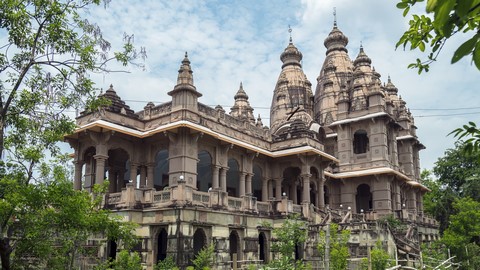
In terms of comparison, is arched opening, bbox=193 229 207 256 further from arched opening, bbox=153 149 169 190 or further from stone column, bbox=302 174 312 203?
stone column, bbox=302 174 312 203

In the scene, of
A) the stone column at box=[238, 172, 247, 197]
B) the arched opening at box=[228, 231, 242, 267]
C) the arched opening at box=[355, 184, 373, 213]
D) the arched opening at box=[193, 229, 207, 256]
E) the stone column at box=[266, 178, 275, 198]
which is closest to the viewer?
the arched opening at box=[193, 229, 207, 256]

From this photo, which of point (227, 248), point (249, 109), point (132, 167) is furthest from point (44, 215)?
point (249, 109)

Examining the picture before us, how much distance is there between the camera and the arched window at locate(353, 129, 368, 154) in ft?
125

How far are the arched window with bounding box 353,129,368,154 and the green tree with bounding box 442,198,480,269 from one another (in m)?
8.85

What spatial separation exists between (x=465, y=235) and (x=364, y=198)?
10.2 metres

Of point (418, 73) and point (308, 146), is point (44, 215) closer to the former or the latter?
point (418, 73)

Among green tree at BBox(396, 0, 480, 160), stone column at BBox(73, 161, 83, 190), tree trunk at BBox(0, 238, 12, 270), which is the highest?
stone column at BBox(73, 161, 83, 190)

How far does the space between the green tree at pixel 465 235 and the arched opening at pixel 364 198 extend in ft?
26.4

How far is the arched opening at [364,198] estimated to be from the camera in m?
39.1

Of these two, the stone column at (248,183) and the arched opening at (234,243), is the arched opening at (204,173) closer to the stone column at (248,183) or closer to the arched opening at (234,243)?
the stone column at (248,183)

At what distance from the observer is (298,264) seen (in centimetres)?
1672

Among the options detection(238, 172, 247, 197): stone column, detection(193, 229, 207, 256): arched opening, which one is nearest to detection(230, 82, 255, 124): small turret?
detection(238, 172, 247, 197): stone column

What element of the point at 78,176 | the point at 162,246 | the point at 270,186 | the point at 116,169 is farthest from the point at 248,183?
the point at 78,176

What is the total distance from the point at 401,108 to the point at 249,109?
596 inches
